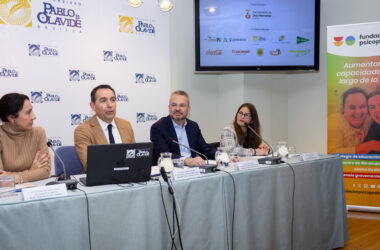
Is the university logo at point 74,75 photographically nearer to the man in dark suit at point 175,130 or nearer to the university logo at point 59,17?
the university logo at point 59,17

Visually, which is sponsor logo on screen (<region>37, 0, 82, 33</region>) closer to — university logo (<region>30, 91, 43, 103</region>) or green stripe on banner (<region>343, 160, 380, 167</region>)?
university logo (<region>30, 91, 43, 103</region>)

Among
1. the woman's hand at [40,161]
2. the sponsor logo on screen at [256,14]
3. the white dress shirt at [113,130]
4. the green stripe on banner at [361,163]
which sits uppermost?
the sponsor logo on screen at [256,14]

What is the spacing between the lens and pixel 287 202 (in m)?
2.72

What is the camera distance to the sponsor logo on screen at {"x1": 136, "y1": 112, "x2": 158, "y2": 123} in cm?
451

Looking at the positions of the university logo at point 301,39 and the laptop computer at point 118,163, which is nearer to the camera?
the laptop computer at point 118,163

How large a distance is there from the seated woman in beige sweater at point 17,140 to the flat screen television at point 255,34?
2.60 meters

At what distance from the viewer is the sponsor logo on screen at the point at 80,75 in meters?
3.95

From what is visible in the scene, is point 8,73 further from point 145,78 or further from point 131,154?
point 131,154

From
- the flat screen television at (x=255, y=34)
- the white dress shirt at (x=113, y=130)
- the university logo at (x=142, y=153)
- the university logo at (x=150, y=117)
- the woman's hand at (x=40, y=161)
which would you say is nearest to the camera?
the university logo at (x=142, y=153)

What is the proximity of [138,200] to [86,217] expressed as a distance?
28 cm

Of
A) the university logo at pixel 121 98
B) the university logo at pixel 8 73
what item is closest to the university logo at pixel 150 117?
the university logo at pixel 121 98

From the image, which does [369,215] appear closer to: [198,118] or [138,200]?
[198,118]

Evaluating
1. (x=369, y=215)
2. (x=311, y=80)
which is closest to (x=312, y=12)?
(x=311, y=80)

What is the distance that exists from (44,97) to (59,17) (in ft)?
2.66
